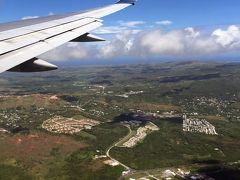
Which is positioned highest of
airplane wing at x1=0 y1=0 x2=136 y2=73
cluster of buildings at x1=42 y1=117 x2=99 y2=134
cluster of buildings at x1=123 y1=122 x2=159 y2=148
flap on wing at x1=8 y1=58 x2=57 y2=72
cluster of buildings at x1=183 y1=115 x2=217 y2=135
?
airplane wing at x1=0 y1=0 x2=136 y2=73

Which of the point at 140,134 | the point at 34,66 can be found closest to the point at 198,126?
the point at 140,134

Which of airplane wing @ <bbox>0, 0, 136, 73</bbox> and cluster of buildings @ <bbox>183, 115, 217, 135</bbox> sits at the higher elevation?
airplane wing @ <bbox>0, 0, 136, 73</bbox>

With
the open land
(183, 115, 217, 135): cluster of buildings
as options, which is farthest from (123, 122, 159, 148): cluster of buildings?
(183, 115, 217, 135): cluster of buildings

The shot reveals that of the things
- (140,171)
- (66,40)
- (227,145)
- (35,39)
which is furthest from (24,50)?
(227,145)

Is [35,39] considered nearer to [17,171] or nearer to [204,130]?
[17,171]

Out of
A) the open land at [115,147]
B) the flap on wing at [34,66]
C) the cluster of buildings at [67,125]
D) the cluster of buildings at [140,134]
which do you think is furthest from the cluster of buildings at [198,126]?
the flap on wing at [34,66]

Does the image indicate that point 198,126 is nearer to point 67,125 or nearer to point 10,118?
point 67,125

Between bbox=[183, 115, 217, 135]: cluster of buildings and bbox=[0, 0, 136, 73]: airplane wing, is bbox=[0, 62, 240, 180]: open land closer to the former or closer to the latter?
bbox=[183, 115, 217, 135]: cluster of buildings
